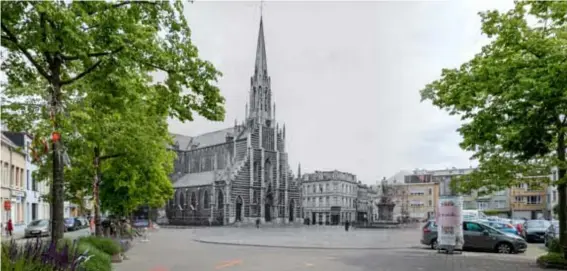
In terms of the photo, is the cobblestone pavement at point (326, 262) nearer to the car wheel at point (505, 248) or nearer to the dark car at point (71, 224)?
the car wheel at point (505, 248)

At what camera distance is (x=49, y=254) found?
360 inches

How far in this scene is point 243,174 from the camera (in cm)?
10638

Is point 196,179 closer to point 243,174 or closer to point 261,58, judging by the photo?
point 243,174

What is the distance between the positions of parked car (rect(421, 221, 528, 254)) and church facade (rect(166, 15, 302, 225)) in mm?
74563

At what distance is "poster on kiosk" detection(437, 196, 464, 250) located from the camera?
71.0 ft

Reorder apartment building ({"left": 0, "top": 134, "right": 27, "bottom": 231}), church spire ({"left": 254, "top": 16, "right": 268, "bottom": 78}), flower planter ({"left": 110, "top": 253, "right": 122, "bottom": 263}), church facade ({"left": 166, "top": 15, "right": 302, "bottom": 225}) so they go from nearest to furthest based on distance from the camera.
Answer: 1. flower planter ({"left": 110, "top": 253, "right": 122, "bottom": 263})
2. apartment building ({"left": 0, "top": 134, "right": 27, "bottom": 231})
3. church facade ({"left": 166, "top": 15, "right": 302, "bottom": 225})
4. church spire ({"left": 254, "top": 16, "right": 268, "bottom": 78})

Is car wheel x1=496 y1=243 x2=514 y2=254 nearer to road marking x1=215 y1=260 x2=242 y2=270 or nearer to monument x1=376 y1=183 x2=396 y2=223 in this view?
road marking x1=215 y1=260 x2=242 y2=270

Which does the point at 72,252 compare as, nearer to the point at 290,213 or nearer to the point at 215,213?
the point at 215,213

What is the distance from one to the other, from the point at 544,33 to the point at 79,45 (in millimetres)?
15045

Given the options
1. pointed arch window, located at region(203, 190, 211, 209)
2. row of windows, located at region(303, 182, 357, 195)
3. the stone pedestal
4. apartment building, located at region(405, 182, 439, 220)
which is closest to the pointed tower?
pointed arch window, located at region(203, 190, 211, 209)

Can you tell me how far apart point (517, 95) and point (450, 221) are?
6953mm

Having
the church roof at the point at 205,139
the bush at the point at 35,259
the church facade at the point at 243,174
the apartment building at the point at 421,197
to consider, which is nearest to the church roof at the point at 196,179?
the church facade at the point at 243,174

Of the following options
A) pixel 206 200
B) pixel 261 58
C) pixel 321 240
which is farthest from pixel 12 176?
pixel 261 58

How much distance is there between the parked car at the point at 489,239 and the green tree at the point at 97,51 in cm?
1754
